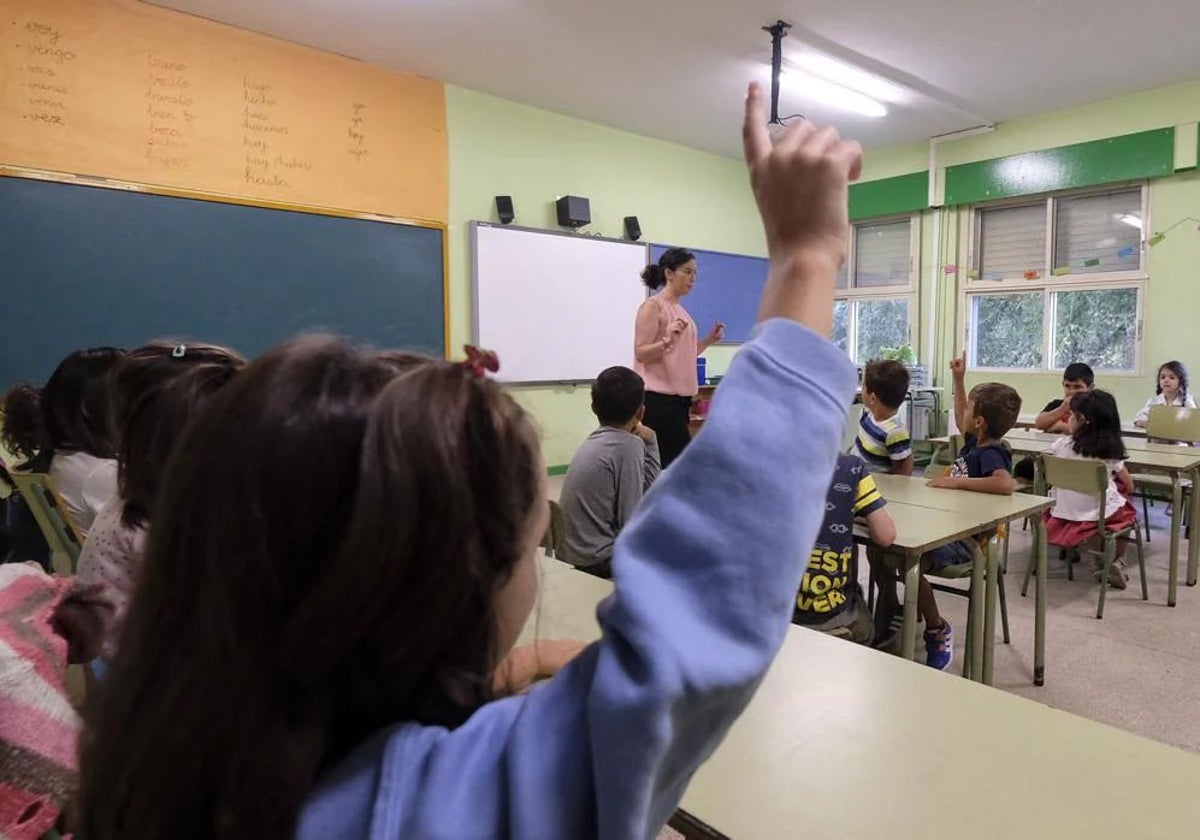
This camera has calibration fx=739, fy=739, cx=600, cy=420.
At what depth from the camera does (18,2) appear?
11.1 feet

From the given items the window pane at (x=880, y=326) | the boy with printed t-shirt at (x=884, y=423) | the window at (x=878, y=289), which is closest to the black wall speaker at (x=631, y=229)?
the window at (x=878, y=289)

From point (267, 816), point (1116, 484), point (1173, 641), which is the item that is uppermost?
point (267, 816)

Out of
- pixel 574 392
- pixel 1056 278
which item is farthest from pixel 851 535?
pixel 1056 278

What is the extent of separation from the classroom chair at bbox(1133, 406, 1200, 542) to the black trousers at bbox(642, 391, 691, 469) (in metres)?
2.50

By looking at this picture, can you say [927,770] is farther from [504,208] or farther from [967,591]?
[504,208]

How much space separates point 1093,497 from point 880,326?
4050 millimetres

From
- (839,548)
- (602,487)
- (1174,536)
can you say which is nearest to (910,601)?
(839,548)

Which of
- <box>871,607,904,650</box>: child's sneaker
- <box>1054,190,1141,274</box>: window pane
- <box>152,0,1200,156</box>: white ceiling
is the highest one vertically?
<box>152,0,1200,156</box>: white ceiling

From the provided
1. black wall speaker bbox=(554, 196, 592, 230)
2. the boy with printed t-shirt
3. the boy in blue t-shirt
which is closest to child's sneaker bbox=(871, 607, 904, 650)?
the boy in blue t-shirt

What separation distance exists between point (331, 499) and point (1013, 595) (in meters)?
3.79

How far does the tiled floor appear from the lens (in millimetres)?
2357

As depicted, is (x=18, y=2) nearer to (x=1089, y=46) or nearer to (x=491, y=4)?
(x=491, y=4)

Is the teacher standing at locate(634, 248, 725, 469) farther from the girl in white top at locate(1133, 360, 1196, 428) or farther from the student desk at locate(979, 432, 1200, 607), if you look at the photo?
the girl in white top at locate(1133, 360, 1196, 428)

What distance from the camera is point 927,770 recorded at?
0.89 metres
